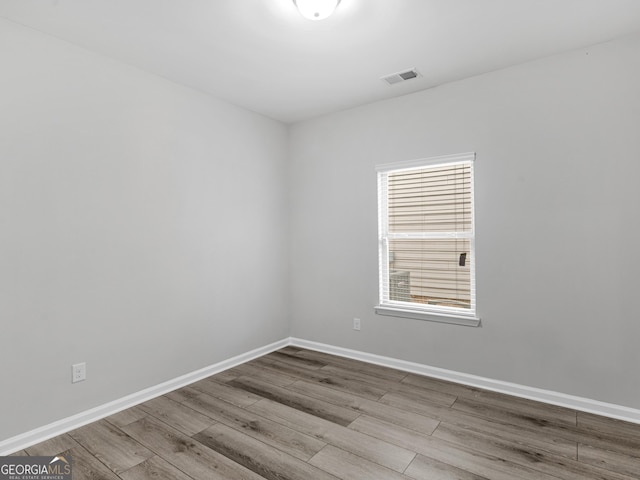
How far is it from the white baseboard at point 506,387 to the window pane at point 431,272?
0.62 metres

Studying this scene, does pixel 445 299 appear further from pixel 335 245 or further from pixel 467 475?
pixel 467 475

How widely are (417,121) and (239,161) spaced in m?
1.84

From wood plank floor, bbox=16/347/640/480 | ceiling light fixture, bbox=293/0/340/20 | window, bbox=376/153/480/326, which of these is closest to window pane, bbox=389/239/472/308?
window, bbox=376/153/480/326

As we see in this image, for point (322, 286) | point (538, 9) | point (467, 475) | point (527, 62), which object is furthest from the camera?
point (322, 286)

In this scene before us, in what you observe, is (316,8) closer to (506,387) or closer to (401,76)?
(401,76)

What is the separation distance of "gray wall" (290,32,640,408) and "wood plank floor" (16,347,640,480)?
1.21ft

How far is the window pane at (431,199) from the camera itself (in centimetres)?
335

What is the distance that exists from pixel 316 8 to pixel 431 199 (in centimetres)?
199

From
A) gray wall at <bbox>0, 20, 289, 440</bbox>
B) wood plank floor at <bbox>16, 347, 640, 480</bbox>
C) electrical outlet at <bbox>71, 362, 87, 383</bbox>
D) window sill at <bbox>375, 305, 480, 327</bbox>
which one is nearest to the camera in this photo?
wood plank floor at <bbox>16, 347, 640, 480</bbox>

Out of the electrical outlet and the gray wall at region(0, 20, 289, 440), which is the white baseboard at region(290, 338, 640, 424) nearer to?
the gray wall at region(0, 20, 289, 440)

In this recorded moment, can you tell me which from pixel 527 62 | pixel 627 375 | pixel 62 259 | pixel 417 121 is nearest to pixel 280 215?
pixel 417 121

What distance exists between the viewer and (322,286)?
4.20 m

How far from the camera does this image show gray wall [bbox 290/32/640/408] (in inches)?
104

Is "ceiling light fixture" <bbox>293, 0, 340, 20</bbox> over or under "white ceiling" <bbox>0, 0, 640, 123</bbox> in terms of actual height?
under
